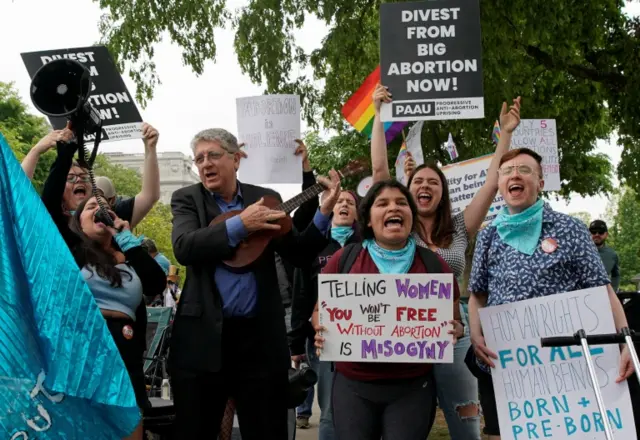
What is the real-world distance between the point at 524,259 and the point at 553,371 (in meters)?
0.56

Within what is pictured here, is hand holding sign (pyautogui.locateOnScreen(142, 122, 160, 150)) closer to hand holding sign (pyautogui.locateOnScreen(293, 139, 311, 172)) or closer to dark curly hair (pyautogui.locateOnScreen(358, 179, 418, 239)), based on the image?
hand holding sign (pyautogui.locateOnScreen(293, 139, 311, 172))

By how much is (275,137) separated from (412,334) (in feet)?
7.84

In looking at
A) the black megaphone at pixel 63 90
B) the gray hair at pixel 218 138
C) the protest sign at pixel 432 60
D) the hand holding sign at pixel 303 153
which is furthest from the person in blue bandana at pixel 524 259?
the black megaphone at pixel 63 90

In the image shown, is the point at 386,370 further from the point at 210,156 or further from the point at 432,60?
the point at 432,60

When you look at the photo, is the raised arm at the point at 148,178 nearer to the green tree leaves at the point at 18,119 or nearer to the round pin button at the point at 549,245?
the round pin button at the point at 549,245

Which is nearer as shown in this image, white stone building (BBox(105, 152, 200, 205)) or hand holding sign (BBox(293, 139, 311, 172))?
hand holding sign (BBox(293, 139, 311, 172))

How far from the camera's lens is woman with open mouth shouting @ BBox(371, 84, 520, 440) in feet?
15.2

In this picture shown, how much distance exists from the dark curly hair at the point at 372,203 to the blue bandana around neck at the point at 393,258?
14 centimetres

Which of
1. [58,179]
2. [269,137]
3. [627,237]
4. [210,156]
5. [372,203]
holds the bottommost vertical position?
[372,203]

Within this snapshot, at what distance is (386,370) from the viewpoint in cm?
399

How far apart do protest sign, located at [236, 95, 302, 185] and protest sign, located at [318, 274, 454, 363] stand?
1775mm

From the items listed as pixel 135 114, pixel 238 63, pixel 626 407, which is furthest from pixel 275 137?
pixel 238 63

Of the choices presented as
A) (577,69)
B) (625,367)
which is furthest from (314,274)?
(577,69)

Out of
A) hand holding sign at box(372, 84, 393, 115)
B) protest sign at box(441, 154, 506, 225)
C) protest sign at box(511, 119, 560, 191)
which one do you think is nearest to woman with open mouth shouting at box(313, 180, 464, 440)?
hand holding sign at box(372, 84, 393, 115)
